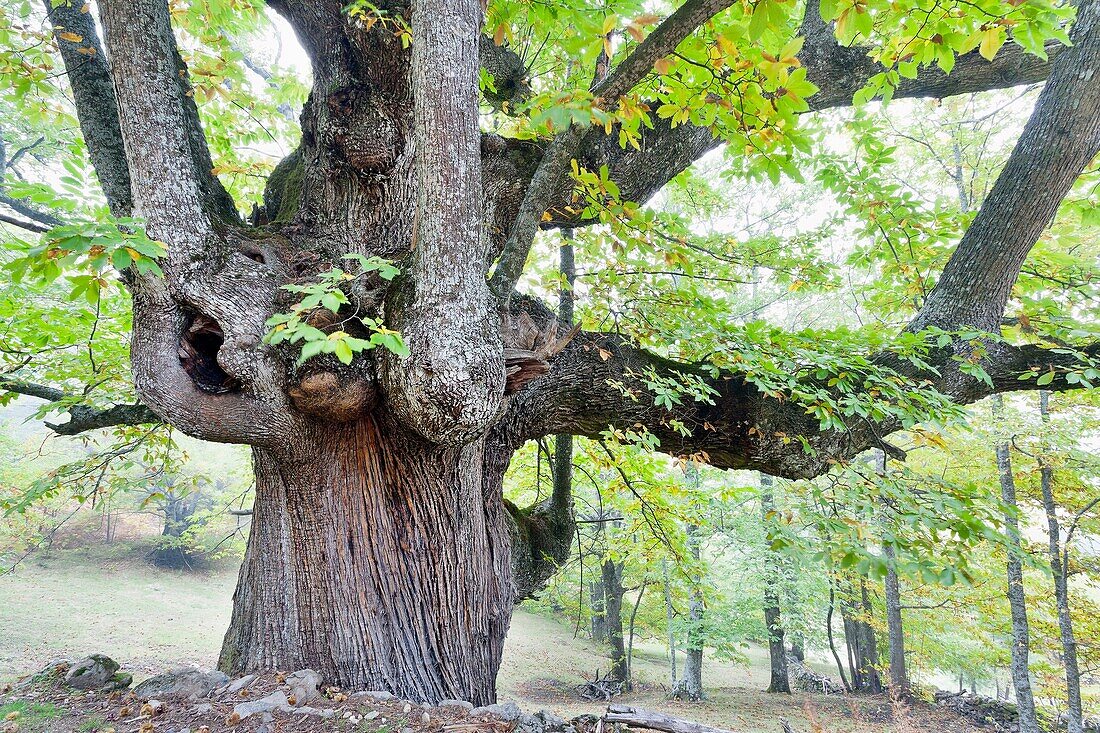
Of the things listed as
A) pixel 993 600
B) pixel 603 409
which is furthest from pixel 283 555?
pixel 993 600

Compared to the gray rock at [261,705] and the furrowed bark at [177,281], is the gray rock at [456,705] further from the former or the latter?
the furrowed bark at [177,281]

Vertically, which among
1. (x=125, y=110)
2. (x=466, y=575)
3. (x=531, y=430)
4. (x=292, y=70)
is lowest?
(x=466, y=575)

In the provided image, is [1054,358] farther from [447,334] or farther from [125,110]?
[125,110]

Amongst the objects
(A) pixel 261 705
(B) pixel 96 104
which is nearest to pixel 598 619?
(A) pixel 261 705

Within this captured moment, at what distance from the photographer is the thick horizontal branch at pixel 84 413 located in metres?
3.49

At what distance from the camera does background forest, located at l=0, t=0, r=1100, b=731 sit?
2.64 metres

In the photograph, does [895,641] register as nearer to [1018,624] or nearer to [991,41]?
[1018,624]

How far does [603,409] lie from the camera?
3.62 metres

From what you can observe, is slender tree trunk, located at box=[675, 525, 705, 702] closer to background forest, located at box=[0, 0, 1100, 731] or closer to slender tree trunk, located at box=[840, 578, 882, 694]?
background forest, located at box=[0, 0, 1100, 731]

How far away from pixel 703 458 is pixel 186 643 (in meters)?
11.3

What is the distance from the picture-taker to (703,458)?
365 centimetres

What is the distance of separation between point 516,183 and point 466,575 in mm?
2792

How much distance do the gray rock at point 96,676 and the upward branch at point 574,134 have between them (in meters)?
3.23

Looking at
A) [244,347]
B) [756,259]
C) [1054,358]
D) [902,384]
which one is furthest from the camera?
[756,259]
